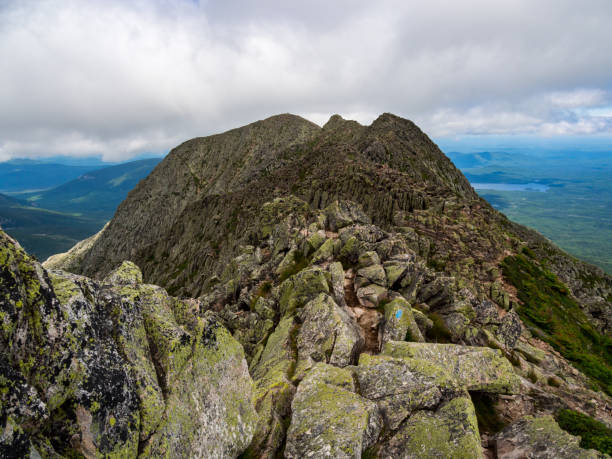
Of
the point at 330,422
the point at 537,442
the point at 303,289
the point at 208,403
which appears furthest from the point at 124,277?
the point at 537,442

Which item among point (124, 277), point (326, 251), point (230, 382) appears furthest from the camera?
point (326, 251)

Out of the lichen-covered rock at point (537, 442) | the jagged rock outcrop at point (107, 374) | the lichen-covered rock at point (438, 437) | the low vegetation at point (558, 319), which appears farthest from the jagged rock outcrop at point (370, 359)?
the low vegetation at point (558, 319)

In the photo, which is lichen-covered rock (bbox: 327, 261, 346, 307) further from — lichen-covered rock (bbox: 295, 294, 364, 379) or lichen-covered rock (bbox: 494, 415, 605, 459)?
lichen-covered rock (bbox: 494, 415, 605, 459)

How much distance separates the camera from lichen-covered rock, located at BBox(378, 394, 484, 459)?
11.9 m

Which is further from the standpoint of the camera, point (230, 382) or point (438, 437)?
point (230, 382)

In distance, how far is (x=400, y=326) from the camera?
68.7 ft

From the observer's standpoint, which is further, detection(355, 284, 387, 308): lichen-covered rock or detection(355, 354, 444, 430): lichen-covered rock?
detection(355, 284, 387, 308): lichen-covered rock

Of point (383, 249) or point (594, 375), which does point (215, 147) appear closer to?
point (383, 249)

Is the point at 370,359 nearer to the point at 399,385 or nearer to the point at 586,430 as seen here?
the point at 399,385

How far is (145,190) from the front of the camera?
180625 millimetres

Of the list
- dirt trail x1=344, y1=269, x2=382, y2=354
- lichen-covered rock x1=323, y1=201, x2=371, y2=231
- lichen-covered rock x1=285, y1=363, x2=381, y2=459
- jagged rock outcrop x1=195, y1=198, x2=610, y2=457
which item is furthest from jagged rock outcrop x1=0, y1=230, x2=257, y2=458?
lichen-covered rock x1=323, y1=201, x2=371, y2=231

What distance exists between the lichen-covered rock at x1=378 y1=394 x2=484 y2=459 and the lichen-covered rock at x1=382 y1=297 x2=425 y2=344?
7.01 m

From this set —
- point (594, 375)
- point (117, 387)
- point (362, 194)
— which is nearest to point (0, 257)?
point (117, 387)

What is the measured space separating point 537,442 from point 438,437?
4631 millimetres
